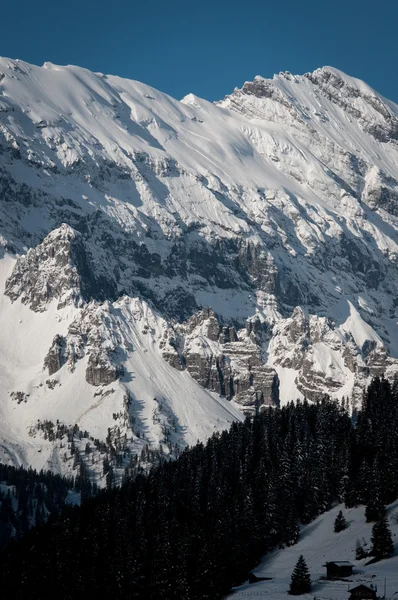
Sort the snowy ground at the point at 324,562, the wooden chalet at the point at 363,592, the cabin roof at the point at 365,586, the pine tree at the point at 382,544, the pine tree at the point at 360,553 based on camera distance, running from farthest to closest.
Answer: the pine tree at the point at 360,553 → the pine tree at the point at 382,544 → the snowy ground at the point at 324,562 → the cabin roof at the point at 365,586 → the wooden chalet at the point at 363,592

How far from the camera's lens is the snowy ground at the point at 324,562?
140500mm

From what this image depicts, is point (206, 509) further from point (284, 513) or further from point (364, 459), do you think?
point (364, 459)

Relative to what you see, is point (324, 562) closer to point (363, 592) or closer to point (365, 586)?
point (365, 586)

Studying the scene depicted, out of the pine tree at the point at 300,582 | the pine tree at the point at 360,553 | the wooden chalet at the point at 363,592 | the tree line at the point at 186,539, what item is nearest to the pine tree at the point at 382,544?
the pine tree at the point at 360,553

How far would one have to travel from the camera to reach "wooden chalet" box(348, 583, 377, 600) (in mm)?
130000

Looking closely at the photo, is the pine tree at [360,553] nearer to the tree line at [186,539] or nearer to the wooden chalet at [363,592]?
the tree line at [186,539]

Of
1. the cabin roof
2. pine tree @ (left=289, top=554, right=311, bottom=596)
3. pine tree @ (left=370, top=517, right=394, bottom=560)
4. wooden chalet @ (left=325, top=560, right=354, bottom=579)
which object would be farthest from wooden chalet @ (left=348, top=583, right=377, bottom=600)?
pine tree @ (left=370, top=517, right=394, bottom=560)

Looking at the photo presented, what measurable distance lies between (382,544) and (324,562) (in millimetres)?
10810

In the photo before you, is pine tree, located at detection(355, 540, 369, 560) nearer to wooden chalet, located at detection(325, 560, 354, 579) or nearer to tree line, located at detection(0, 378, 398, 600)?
wooden chalet, located at detection(325, 560, 354, 579)

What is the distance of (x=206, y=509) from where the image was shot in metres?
191

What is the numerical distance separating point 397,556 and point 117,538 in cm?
4688

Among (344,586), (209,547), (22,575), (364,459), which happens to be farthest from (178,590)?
(364,459)

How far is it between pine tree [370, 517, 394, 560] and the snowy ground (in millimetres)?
1425

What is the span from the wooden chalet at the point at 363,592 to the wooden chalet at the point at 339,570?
1389cm
